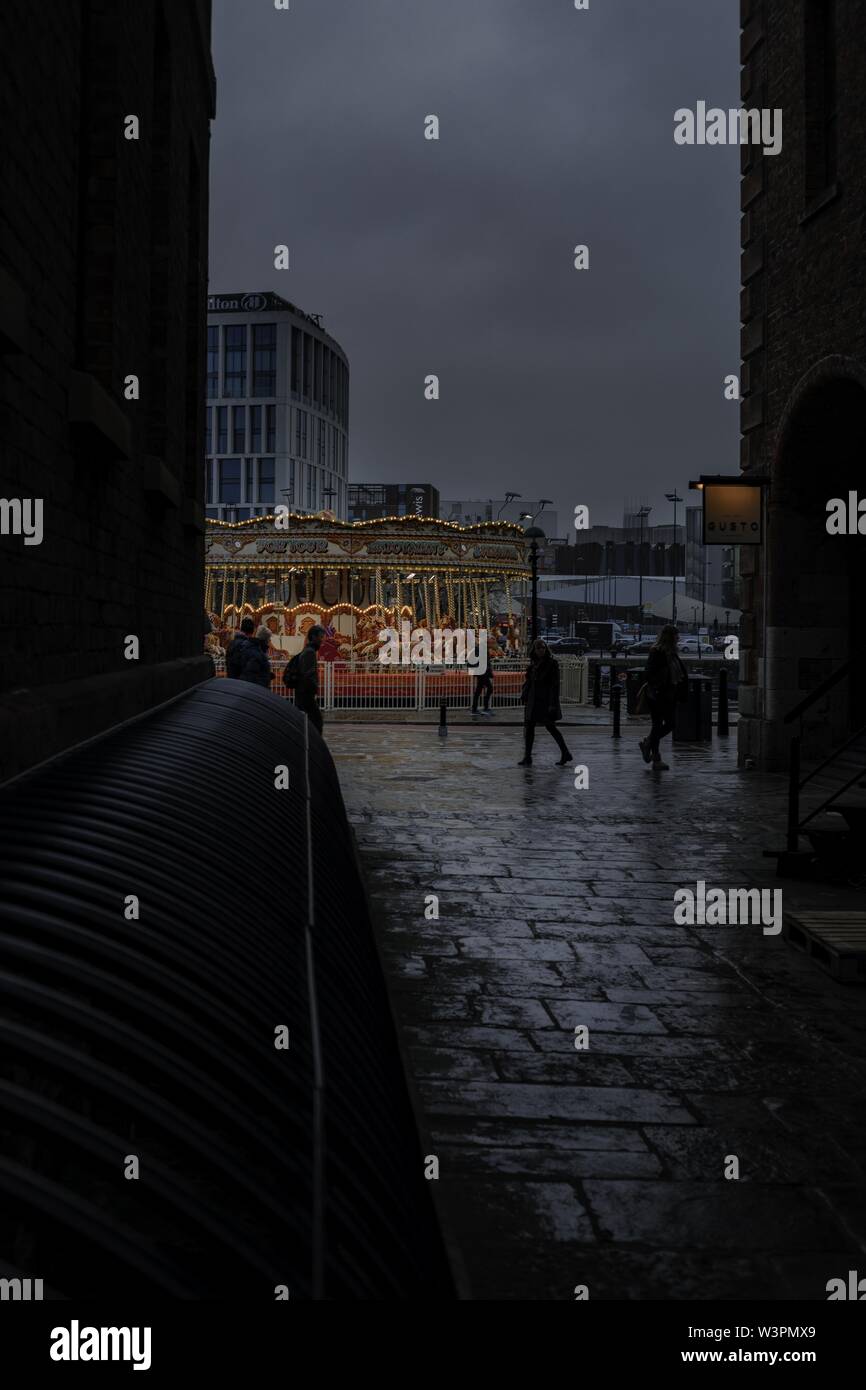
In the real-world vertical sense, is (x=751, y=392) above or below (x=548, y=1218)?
above

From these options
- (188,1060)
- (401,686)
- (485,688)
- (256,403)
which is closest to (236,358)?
(256,403)

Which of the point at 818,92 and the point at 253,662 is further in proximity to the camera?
the point at 253,662

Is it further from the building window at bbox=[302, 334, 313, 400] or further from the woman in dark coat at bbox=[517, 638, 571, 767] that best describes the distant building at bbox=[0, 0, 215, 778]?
the building window at bbox=[302, 334, 313, 400]

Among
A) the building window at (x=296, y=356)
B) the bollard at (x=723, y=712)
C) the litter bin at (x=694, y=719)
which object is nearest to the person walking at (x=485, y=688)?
the bollard at (x=723, y=712)

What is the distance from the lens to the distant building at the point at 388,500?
405 ft

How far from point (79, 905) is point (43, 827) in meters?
0.55

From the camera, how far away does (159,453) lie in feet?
28.0

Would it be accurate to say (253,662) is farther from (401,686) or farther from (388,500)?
(388,500)

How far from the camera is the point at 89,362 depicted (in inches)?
236

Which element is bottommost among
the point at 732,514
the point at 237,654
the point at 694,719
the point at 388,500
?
the point at 694,719

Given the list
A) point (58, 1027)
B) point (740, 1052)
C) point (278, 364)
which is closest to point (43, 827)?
point (58, 1027)

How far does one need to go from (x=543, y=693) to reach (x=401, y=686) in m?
11.4

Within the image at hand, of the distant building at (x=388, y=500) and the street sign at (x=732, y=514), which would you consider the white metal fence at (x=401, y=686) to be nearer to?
the street sign at (x=732, y=514)
